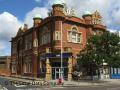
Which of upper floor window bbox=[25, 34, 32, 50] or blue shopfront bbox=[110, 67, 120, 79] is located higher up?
upper floor window bbox=[25, 34, 32, 50]

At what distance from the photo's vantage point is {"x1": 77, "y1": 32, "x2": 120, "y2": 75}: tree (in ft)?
168

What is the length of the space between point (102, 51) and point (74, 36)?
10.8 m

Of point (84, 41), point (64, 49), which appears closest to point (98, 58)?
point (64, 49)

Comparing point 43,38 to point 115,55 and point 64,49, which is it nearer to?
point 64,49

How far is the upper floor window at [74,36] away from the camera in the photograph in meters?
61.6

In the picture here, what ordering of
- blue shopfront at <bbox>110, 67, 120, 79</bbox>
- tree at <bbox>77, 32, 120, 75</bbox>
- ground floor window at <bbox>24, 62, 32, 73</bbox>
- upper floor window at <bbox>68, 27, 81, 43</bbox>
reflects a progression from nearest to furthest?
tree at <bbox>77, 32, 120, 75</bbox>
upper floor window at <bbox>68, 27, 81, 43</bbox>
blue shopfront at <bbox>110, 67, 120, 79</bbox>
ground floor window at <bbox>24, 62, 32, 73</bbox>

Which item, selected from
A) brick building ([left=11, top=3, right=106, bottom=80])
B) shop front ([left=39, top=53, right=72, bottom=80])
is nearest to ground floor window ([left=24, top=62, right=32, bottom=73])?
brick building ([left=11, top=3, right=106, bottom=80])

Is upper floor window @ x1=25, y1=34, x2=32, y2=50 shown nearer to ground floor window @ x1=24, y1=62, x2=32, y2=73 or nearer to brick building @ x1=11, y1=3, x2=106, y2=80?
brick building @ x1=11, y1=3, x2=106, y2=80

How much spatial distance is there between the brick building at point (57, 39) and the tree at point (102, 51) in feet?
15.4

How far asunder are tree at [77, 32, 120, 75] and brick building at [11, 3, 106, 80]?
470 cm

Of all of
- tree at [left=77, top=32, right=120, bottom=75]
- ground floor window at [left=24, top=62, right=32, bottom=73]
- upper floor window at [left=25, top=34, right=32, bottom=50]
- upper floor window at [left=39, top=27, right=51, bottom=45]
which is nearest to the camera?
tree at [left=77, top=32, right=120, bottom=75]

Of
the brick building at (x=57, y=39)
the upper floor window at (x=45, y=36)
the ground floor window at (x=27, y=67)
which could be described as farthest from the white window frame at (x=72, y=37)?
the ground floor window at (x=27, y=67)

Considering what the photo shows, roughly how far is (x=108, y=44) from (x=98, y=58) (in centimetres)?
353

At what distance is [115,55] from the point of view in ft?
170
